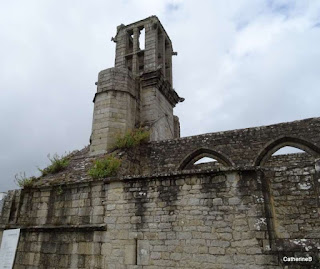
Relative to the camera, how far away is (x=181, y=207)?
17.6 feet

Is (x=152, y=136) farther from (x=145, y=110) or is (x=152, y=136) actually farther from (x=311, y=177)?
(x=311, y=177)

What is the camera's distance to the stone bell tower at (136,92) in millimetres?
9375

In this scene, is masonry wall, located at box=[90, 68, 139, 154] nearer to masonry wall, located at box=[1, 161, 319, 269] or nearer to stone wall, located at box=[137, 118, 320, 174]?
stone wall, located at box=[137, 118, 320, 174]

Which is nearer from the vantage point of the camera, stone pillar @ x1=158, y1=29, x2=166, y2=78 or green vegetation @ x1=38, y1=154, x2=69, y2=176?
green vegetation @ x1=38, y1=154, x2=69, y2=176

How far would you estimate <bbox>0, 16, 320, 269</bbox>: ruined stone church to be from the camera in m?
4.71

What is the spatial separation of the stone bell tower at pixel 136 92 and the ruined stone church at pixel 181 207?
1.19 ft

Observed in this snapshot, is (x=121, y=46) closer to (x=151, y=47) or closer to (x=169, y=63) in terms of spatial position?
(x=151, y=47)

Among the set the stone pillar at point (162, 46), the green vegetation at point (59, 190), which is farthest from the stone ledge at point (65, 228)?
the stone pillar at point (162, 46)

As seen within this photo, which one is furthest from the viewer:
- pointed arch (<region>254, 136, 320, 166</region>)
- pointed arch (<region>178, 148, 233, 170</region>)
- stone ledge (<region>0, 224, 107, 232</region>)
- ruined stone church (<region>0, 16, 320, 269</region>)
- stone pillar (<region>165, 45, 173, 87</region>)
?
stone pillar (<region>165, 45, 173, 87</region>)

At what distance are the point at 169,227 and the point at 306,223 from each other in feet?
7.51

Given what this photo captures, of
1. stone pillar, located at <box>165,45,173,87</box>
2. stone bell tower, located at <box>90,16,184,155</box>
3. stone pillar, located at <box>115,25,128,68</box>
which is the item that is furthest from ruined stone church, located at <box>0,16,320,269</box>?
stone pillar, located at <box>165,45,173,87</box>

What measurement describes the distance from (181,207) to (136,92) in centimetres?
647

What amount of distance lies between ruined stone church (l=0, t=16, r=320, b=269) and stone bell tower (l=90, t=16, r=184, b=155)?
0.36m

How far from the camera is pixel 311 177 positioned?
15.7 ft
